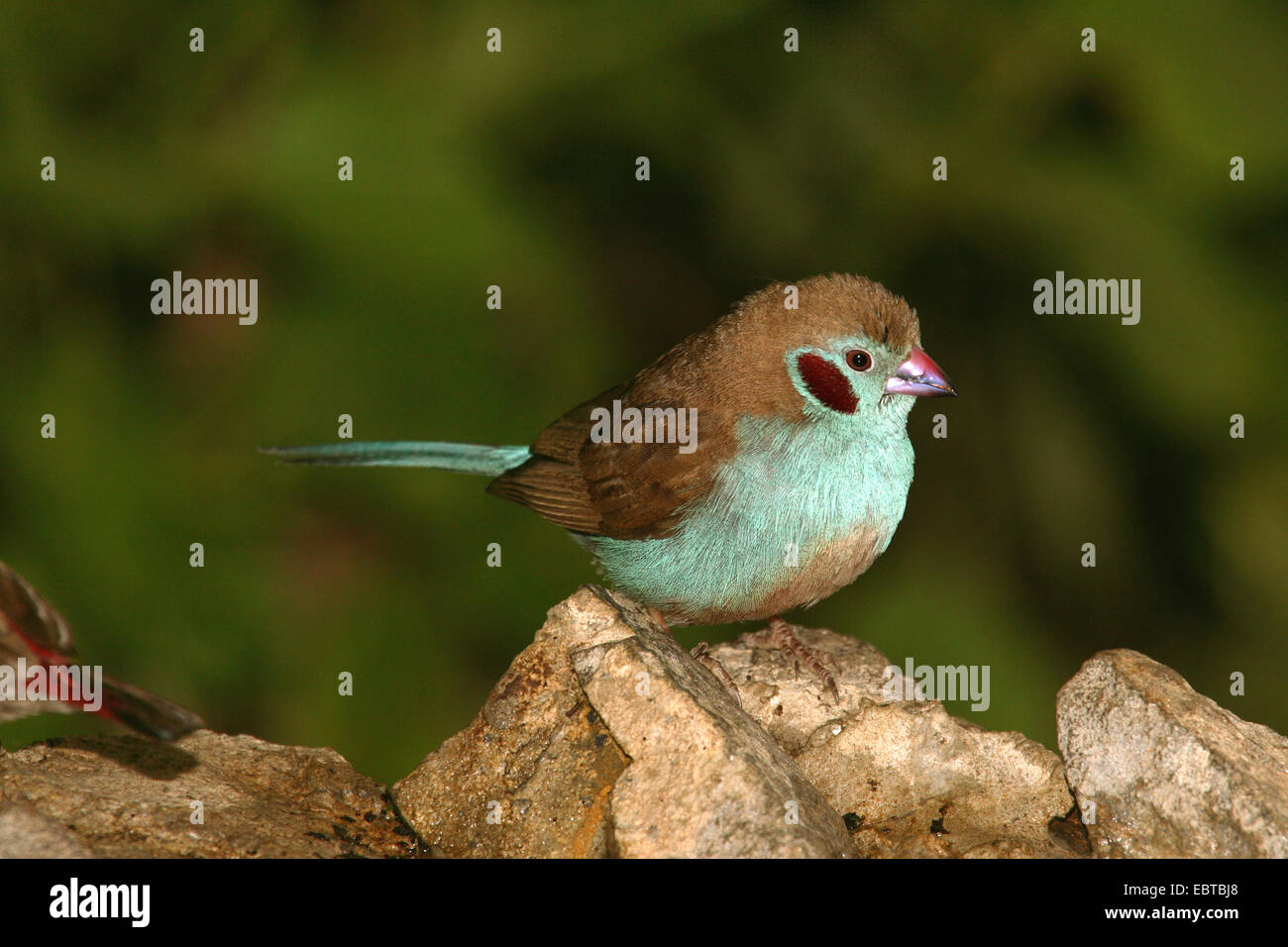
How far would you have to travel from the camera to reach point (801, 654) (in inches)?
162

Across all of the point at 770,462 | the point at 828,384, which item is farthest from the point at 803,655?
the point at 828,384

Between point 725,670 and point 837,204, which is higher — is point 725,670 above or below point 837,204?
below

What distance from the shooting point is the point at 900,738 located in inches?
132

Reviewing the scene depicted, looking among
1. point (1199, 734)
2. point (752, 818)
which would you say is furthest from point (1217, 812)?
point (752, 818)

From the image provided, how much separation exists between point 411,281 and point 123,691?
5.79ft

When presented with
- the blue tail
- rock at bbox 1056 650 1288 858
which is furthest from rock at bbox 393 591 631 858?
the blue tail

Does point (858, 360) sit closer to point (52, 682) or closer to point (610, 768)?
point (610, 768)

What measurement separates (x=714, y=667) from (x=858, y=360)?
97 centimetres

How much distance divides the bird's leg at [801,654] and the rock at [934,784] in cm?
37

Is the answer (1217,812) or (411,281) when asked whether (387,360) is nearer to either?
(411,281)

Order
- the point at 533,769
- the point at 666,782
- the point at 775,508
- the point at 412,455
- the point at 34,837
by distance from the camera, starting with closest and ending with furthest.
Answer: the point at 34,837 → the point at 666,782 → the point at 533,769 → the point at 775,508 → the point at 412,455

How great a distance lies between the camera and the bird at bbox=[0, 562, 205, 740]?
292 cm

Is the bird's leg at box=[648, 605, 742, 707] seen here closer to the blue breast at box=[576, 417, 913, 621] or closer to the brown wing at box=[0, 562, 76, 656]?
the blue breast at box=[576, 417, 913, 621]

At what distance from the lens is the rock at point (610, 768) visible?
2.84 metres
